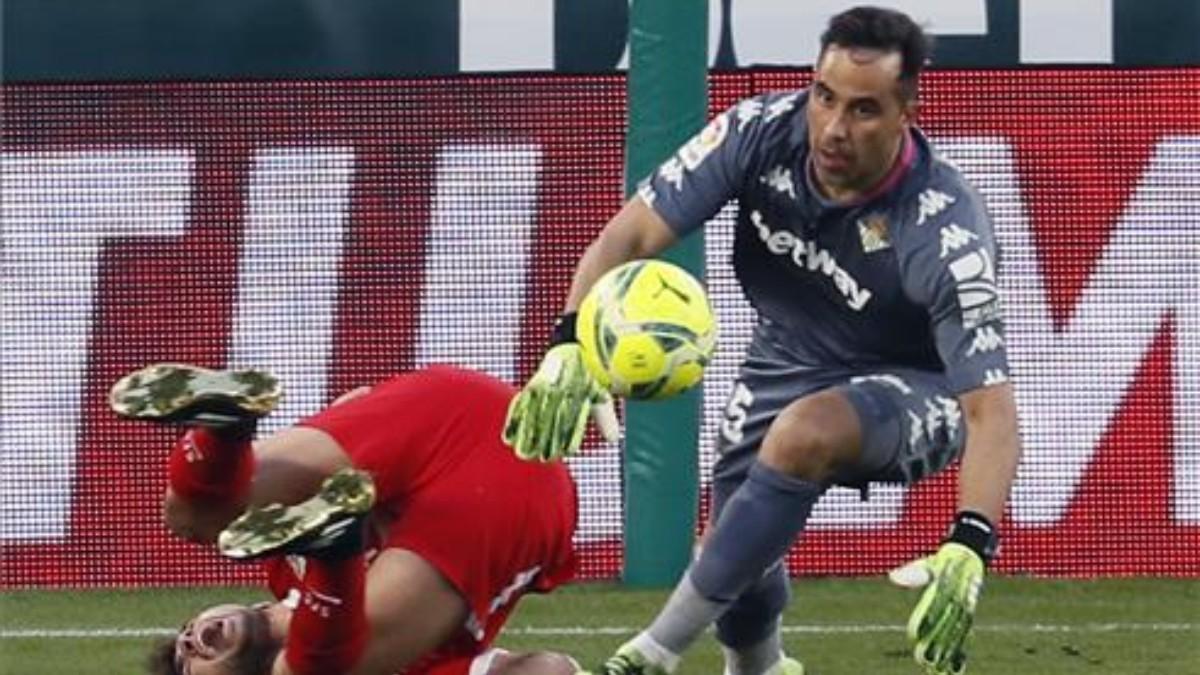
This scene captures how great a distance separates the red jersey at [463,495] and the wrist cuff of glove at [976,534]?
1077mm

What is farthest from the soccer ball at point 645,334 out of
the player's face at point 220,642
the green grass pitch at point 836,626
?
the green grass pitch at point 836,626

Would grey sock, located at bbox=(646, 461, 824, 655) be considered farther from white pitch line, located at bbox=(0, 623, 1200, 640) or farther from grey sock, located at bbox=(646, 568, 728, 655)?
white pitch line, located at bbox=(0, 623, 1200, 640)

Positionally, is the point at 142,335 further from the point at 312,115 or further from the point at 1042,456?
Answer: the point at 1042,456

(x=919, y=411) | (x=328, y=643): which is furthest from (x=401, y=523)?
(x=919, y=411)

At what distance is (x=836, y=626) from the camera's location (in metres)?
10.6

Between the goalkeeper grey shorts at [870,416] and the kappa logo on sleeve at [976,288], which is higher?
the kappa logo on sleeve at [976,288]

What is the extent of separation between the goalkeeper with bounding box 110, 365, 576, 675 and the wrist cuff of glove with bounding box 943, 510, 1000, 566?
42.4 inches

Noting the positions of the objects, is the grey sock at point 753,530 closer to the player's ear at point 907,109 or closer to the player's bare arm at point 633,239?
the player's bare arm at point 633,239

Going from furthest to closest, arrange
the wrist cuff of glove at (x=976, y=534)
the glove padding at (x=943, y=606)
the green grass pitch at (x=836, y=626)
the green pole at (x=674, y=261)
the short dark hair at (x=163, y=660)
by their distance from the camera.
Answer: the green pole at (x=674, y=261), the green grass pitch at (x=836, y=626), the short dark hair at (x=163, y=660), the wrist cuff of glove at (x=976, y=534), the glove padding at (x=943, y=606)

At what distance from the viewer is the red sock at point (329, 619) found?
7.55 m

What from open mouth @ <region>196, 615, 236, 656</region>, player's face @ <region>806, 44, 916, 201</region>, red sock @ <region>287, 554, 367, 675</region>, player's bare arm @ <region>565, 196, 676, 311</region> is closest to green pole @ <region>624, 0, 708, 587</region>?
player's bare arm @ <region>565, 196, 676, 311</region>

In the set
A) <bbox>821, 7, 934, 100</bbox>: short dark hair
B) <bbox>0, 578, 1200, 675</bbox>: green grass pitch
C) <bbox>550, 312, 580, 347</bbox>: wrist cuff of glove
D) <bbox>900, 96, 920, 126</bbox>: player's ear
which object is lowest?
<bbox>0, 578, 1200, 675</bbox>: green grass pitch

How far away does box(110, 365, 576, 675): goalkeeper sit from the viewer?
25.3 ft

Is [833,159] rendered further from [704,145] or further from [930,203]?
[704,145]
